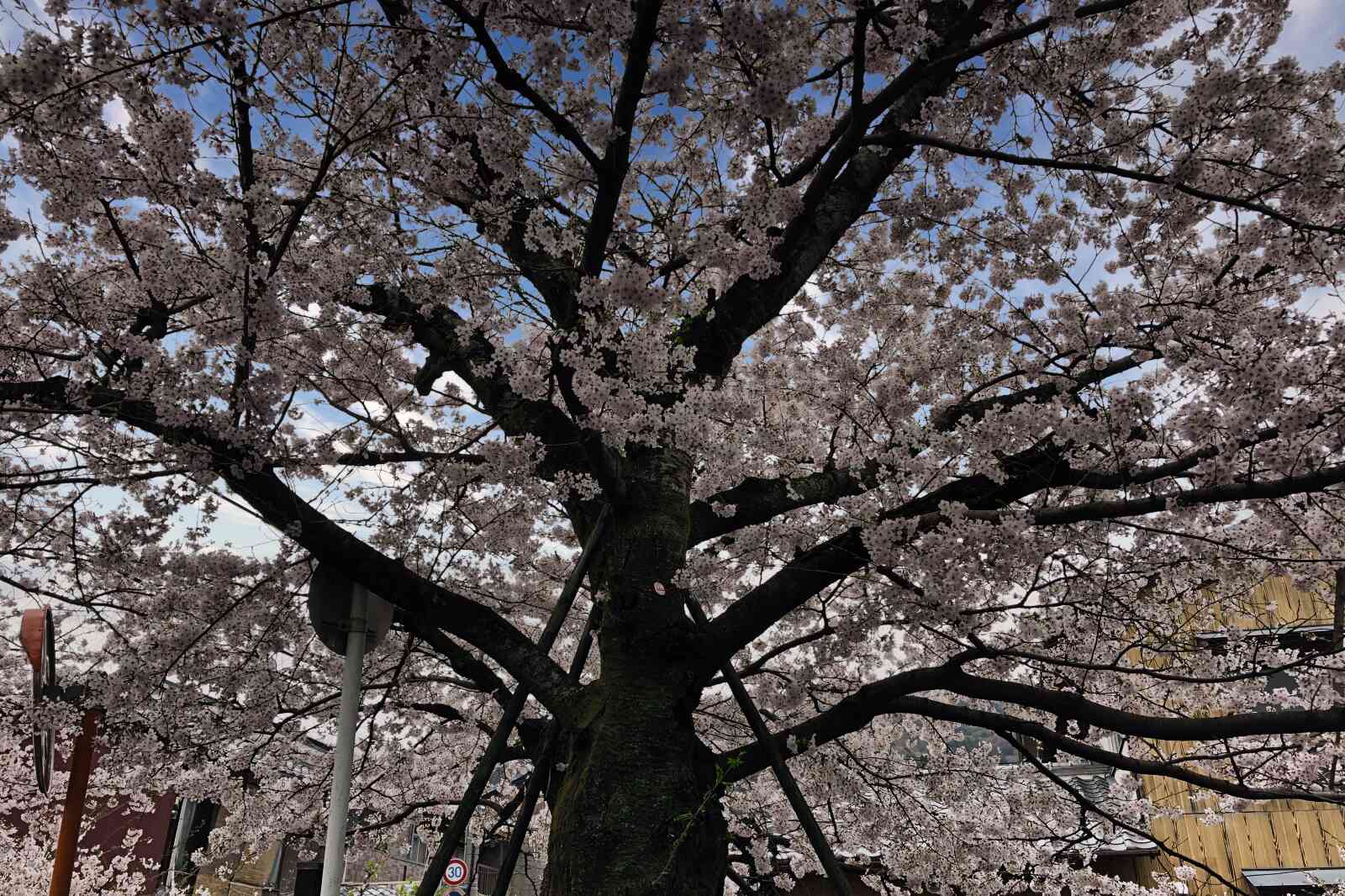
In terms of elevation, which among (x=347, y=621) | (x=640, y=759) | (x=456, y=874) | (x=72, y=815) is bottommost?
(x=456, y=874)

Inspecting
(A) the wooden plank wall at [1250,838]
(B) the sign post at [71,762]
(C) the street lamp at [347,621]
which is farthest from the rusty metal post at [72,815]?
(A) the wooden plank wall at [1250,838]

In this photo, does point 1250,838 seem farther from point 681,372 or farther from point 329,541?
point 329,541

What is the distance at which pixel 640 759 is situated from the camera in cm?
315

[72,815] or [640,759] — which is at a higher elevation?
[640,759]

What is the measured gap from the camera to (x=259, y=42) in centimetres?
267

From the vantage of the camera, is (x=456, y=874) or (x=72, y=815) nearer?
(x=72, y=815)

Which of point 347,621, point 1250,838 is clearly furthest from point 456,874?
point 1250,838

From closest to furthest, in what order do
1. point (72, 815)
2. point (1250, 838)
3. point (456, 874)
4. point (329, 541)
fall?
point (72, 815) → point (329, 541) → point (1250, 838) → point (456, 874)

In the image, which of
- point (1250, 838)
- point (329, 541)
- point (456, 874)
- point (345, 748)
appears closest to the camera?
point (345, 748)

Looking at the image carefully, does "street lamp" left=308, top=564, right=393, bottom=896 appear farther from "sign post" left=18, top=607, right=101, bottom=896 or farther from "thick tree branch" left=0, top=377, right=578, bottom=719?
"sign post" left=18, top=607, right=101, bottom=896

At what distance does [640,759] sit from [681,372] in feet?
6.36

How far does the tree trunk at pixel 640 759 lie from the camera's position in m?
2.93

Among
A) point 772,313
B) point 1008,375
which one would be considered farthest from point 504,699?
point 1008,375

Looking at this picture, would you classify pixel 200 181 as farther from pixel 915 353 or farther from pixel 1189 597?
pixel 1189 597
